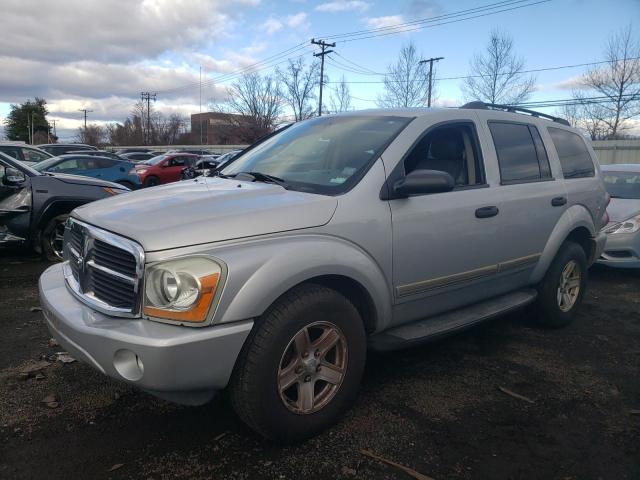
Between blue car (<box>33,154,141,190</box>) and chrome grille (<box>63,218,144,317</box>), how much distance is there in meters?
11.1

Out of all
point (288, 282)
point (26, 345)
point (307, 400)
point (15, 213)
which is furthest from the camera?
point (15, 213)

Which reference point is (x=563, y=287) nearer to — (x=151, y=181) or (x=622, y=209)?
(x=622, y=209)

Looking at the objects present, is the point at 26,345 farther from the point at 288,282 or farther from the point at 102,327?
the point at 288,282

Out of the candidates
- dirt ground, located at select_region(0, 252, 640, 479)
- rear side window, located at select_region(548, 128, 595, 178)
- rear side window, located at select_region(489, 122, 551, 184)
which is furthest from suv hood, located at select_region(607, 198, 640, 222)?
dirt ground, located at select_region(0, 252, 640, 479)

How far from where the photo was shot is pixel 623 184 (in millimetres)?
7695

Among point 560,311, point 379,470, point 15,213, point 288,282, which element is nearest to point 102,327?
point 288,282

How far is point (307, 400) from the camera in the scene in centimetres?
268

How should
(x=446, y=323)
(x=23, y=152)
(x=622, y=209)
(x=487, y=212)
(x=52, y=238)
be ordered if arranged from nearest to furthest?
(x=446, y=323) < (x=487, y=212) < (x=52, y=238) < (x=622, y=209) < (x=23, y=152)

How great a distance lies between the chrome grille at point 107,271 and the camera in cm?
235

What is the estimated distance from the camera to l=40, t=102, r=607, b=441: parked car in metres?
2.30

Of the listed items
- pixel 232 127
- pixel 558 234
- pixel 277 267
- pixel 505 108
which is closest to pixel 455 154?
pixel 505 108

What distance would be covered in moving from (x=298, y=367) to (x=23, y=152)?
1448 centimetres

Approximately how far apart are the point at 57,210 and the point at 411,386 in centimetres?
538

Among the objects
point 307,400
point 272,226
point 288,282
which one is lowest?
point 307,400
